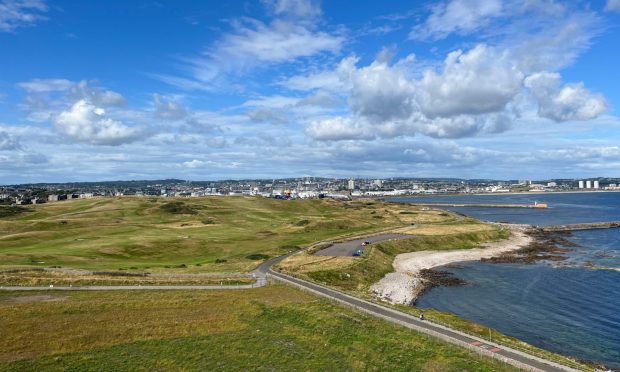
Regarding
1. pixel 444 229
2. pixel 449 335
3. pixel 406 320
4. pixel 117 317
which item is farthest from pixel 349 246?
pixel 117 317

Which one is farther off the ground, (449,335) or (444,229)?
(449,335)

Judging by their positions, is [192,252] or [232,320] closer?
[232,320]

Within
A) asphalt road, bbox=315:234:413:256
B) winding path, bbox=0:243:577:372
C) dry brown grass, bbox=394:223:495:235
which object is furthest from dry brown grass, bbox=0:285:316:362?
dry brown grass, bbox=394:223:495:235

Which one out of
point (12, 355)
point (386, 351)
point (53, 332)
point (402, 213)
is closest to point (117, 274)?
point (53, 332)

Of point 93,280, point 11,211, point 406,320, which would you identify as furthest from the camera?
point 11,211

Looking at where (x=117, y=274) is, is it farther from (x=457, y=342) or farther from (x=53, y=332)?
(x=457, y=342)

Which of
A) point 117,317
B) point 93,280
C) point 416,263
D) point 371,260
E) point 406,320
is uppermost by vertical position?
point 93,280

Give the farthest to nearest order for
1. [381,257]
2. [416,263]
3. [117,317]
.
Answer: [416,263] → [381,257] → [117,317]

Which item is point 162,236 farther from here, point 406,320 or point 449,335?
point 449,335
